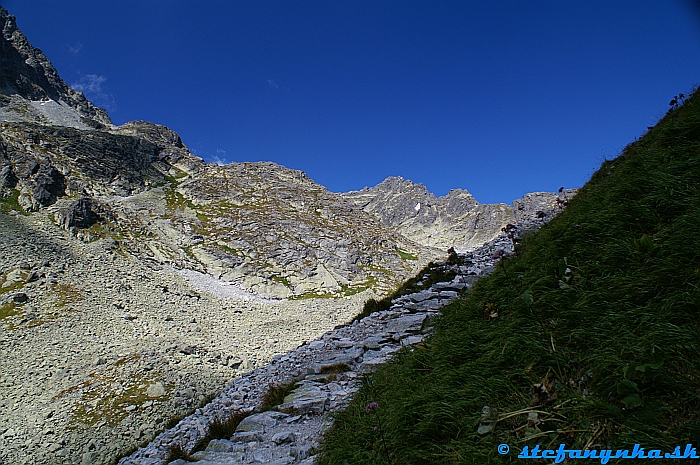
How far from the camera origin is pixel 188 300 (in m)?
32.9

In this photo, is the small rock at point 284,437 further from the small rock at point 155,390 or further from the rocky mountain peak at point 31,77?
the rocky mountain peak at point 31,77

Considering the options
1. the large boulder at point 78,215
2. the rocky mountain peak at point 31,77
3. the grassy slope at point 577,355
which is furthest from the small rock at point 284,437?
the rocky mountain peak at point 31,77

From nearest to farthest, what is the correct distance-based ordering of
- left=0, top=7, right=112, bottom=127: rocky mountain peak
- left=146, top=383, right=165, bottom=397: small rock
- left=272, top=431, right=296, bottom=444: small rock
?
left=272, top=431, right=296, bottom=444: small rock, left=146, top=383, right=165, bottom=397: small rock, left=0, top=7, right=112, bottom=127: rocky mountain peak

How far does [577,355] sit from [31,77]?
14337 centimetres

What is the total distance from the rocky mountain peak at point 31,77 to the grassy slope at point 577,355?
122m

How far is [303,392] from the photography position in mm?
6711

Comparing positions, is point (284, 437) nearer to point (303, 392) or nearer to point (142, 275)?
point (303, 392)

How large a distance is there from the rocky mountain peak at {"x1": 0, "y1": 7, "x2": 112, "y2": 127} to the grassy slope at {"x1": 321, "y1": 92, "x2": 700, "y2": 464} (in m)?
122

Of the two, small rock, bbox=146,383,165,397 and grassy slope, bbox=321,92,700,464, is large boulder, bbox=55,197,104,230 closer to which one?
small rock, bbox=146,383,165,397

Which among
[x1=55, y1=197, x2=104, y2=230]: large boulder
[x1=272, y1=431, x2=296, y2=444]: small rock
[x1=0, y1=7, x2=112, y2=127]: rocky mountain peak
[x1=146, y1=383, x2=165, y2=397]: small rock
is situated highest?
[x1=0, y1=7, x2=112, y2=127]: rocky mountain peak

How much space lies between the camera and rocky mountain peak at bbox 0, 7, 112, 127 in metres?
92.2

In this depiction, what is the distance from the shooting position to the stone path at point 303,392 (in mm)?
5141

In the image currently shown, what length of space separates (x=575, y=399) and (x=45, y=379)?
2306 centimetres

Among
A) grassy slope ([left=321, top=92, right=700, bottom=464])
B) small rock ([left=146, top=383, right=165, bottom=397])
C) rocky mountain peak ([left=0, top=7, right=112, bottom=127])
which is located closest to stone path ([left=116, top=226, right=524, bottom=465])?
grassy slope ([left=321, top=92, right=700, bottom=464])
